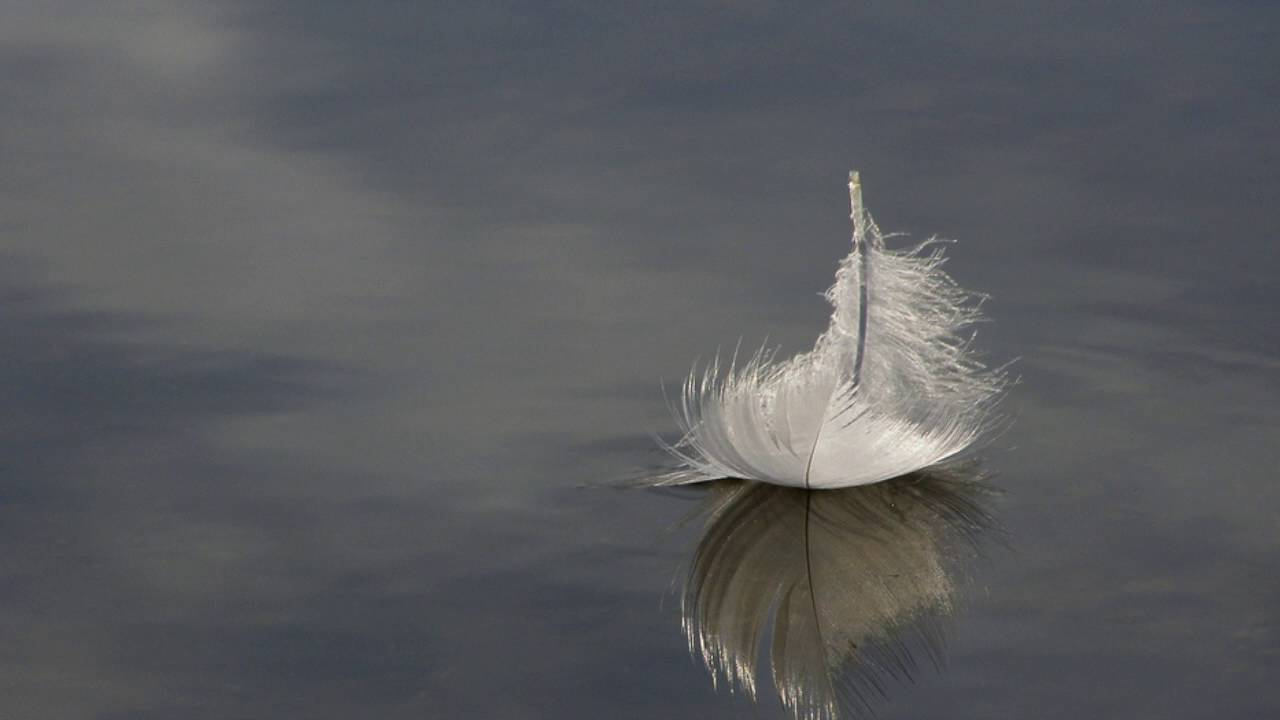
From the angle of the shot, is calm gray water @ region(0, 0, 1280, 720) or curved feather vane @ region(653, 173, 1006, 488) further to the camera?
curved feather vane @ region(653, 173, 1006, 488)

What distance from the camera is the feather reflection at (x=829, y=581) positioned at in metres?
2.61

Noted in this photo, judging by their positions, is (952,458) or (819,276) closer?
(952,458)

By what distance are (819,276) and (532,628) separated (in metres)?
1.55

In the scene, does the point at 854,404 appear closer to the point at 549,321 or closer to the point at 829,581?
the point at 829,581

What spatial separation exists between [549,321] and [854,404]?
97 centimetres

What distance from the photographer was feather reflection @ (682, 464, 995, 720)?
261cm

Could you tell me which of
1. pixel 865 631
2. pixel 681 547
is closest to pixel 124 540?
→ pixel 681 547

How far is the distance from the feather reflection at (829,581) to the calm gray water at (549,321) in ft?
0.16

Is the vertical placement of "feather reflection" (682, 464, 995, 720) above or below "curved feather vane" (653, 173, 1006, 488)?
below

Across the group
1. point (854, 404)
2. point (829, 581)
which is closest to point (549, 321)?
point (854, 404)

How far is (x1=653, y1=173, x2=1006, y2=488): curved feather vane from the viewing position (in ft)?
10.1

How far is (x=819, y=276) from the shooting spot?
4059 millimetres

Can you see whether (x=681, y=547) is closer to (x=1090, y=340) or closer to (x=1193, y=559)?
(x=1193, y=559)

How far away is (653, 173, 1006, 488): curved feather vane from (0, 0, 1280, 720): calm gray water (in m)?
0.14
